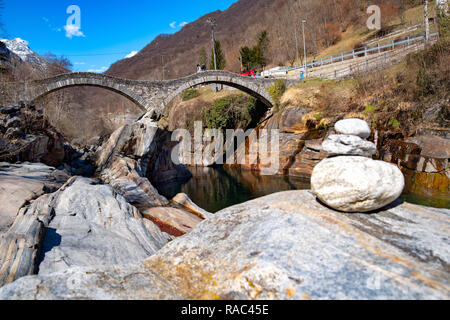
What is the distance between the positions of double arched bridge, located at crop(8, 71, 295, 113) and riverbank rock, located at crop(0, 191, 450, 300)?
22.3 m

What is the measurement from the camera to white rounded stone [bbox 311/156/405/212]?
3924mm

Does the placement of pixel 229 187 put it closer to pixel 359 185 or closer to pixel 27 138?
pixel 27 138

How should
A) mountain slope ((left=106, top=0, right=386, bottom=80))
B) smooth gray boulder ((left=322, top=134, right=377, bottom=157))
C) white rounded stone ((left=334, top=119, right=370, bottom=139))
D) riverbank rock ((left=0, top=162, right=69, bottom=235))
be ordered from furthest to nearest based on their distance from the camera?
mountain slope ((left=106, top=0, right=386, bottom=80)) → riverbank rock ((left=0, top=162, right=69, bottom=235)) → white rounded stone ((left=334, top=119, right=370, bottom=139)) → smooth gray boulder ((left=322, top=134, right=377, bottom=157))

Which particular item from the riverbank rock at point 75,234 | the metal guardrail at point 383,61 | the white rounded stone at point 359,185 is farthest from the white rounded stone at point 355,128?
the metal guardrail at point 383,61

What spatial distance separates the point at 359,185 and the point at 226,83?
2569 cm

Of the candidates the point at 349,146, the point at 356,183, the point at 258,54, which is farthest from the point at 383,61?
the point at 258,54

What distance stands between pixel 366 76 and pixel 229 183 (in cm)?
1327

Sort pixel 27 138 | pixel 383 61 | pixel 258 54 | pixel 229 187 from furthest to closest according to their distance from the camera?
1. pixel 258 54
2. pixel 383 61
3. pixel 229 187
4. pixel 27 138

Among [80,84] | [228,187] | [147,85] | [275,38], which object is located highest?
[275,38]

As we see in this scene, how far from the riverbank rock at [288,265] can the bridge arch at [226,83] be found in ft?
79.5

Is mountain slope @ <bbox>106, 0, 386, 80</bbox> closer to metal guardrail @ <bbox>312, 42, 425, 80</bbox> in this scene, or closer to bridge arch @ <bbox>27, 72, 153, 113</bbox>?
metal guardrail @ <bbox>312, 42, 425, 80</bbox>

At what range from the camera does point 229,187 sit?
64.9 feet

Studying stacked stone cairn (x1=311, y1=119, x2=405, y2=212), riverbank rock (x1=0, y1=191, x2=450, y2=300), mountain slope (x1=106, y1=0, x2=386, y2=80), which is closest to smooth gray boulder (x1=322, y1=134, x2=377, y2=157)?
stacked stone cairn (x1=311, y1=119, x2=405, y2=212)

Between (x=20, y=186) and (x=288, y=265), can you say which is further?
(x=20, y=186)
